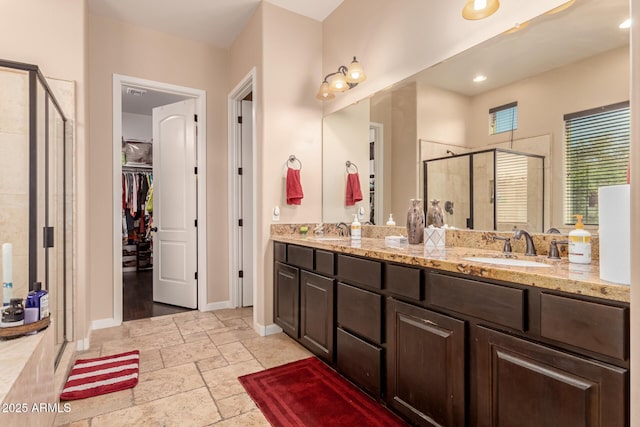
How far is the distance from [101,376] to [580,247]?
2.85m

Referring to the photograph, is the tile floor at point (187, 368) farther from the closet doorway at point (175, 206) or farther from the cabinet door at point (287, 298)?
the closet doorway at point (175, 206)

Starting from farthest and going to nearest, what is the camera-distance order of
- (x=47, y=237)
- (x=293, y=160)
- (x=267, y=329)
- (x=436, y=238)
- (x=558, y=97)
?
(x=293, y=160)
(x=267, y=329)
(x=47, y=237)
(x=436, y=238)
(x=558, y=97)

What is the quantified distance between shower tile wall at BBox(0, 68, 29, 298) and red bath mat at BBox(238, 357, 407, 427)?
5.10 feet

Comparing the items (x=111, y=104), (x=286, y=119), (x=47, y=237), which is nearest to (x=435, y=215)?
(x=286, y=119)

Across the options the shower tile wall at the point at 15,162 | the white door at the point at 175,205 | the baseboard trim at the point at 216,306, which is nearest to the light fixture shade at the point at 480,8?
the shower tile wall at the point at 15,162

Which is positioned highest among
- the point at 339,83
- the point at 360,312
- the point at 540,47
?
the point at 339,83

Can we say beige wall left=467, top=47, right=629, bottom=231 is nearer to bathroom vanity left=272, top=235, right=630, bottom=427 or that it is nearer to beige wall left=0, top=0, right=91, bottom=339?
bathroom vanity left=272, top=235, right=630, bottom=427

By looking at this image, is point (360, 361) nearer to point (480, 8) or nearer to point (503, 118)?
point (503, 118)

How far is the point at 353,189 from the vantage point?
3086 mm

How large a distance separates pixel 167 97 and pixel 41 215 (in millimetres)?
3543

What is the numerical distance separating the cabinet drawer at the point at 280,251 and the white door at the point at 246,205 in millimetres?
986

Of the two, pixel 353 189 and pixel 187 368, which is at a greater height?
pixel 353 189

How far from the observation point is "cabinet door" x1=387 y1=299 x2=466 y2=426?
138cm

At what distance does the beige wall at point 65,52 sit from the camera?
2.50 meters
